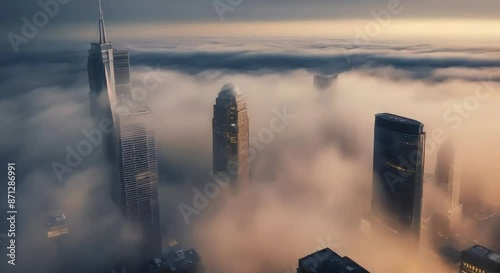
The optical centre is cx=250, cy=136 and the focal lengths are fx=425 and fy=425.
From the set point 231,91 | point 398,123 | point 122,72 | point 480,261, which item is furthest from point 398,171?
point 122,72

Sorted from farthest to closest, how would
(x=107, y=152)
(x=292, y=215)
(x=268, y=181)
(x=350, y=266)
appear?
(x=268, y=181)
(x=292, y=215)
(x=107, y=152)
(x=350, y=266)

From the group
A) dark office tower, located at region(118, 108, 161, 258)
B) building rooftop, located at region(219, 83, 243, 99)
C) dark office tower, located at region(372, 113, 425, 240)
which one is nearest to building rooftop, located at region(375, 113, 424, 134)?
dark office tower, located at region(372, 113, 425, 240)

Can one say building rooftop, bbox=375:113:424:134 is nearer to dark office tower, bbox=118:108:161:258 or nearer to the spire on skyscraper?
dark office tower, bbox=118:108:161:258

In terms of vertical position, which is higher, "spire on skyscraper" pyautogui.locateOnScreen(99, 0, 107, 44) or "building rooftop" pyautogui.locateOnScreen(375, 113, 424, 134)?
"spire on skyscraper" pyautogui.locateOnScreen(99, 0, 107, 44)

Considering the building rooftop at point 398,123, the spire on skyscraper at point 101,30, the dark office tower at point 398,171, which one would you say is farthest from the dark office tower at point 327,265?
the spire on skyscraper at point 101,30

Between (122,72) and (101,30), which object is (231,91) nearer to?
(122,72)

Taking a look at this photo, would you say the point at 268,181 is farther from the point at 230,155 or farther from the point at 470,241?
the point at 470,241

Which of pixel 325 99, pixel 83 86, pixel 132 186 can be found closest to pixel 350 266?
pixel 325 99
